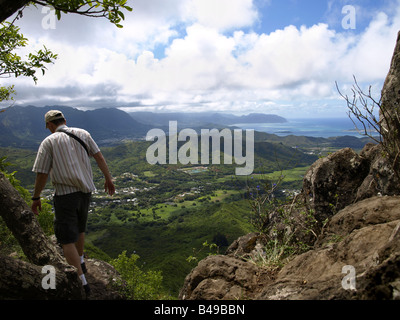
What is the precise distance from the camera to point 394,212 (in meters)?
3.85

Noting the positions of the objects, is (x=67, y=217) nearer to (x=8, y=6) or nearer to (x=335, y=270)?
(x=8, y=6)

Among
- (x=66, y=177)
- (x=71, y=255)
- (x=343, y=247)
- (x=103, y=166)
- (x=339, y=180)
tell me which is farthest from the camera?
(x=339, y=180)

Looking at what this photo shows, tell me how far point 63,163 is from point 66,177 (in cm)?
24

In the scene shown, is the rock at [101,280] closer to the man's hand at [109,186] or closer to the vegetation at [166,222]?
the man's hand at [109,186]

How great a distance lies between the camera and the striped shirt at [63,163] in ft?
13.2

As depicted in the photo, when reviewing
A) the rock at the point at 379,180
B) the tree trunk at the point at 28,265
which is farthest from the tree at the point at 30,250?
the rock at the point at 379,180

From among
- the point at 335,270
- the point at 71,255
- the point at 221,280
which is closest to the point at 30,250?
the point at 71,255

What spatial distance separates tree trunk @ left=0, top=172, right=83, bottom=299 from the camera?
9.21 ft

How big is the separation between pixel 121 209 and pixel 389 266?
15740 cm

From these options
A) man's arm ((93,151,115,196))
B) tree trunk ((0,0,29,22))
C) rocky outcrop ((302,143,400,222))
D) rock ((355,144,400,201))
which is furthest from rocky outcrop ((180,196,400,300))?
tree trunk ((0,0,29,22))

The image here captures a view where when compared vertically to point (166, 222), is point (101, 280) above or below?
above

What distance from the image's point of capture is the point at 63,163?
13.5 ft

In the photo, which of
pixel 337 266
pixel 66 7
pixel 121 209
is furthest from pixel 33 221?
pixel 121 209
